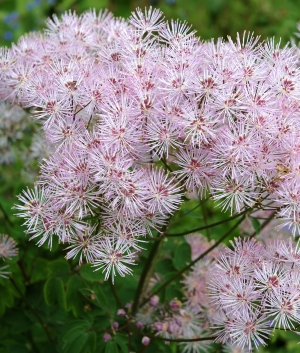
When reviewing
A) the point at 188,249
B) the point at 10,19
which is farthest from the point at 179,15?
the point at 188,249

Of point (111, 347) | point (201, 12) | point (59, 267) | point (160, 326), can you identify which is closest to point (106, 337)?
point (111, 347)

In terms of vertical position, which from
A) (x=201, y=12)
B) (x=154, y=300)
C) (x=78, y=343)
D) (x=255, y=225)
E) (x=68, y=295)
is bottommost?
(x=78, y=343)

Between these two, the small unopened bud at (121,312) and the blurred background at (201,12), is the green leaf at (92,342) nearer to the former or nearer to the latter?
the small unopened bud at (121,312)

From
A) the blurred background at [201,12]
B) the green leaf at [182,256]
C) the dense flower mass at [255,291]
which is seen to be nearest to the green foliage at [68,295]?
the green leaf at [182,256]

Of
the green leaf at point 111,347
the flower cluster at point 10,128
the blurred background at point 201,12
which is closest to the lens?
the green leaf at point 111,347

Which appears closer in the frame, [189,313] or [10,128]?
[189,313]

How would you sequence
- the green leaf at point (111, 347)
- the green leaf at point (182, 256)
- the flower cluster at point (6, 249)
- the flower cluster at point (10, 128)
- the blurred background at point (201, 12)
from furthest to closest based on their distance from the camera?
the blurred background at point (201, 12) → the flower cluster at point (10, 128) → the green leaf at point (182, 256) → the flower cluster at point (6, 249) → the green leaf at point (111, 347)

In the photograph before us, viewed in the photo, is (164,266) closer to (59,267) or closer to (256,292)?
(59,267)
